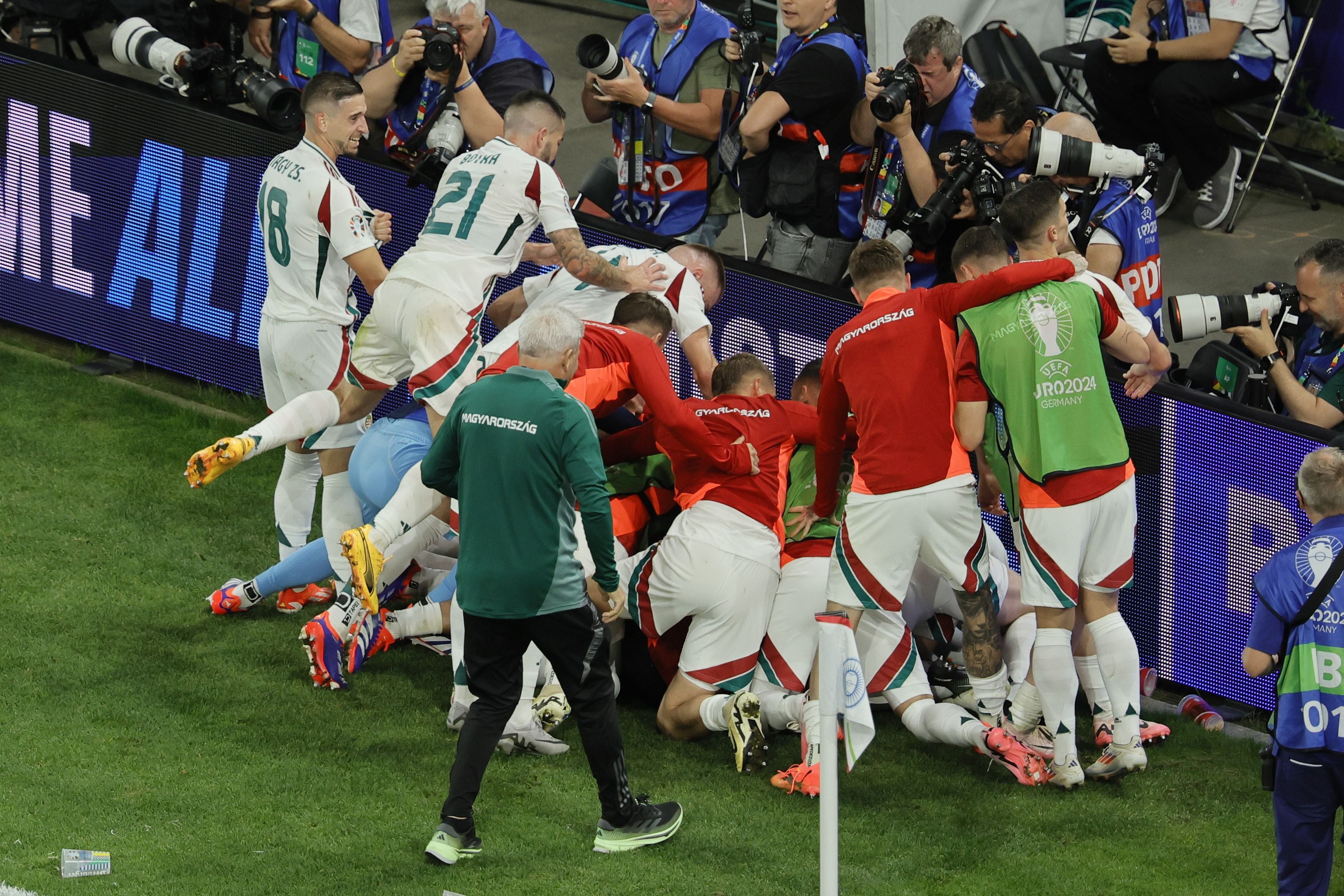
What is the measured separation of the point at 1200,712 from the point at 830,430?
1871 mm

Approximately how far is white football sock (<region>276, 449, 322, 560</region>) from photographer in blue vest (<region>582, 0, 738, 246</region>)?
84.3 inches

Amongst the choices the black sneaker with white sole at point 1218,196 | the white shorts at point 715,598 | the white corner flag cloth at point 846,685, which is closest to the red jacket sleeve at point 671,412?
the white shorts at point 715,598

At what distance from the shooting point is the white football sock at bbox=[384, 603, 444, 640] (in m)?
6.70

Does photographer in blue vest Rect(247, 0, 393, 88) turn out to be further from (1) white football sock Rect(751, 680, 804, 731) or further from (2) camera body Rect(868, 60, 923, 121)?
(1) white football sock Rect(751, 680, 804, 731)

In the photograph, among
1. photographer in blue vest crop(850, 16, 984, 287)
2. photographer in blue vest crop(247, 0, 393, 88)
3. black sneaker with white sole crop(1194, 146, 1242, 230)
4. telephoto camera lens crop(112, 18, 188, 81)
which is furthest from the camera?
black sneaker with white sole crop(1194, 146, 1242, 230)

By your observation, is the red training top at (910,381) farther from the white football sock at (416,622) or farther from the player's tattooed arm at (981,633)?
the white football sock at (416,622)

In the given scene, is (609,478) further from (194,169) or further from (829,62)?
(194,169)

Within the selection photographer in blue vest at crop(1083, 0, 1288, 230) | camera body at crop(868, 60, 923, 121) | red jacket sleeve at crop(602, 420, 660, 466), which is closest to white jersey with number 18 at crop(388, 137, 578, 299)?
red jacket sleeve at crop(602, 420, 660, 466)

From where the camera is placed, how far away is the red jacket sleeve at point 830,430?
5891 millimetres

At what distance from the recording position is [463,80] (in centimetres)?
789

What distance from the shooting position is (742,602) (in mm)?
6035

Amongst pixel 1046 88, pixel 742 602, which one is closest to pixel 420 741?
pixel 742 602

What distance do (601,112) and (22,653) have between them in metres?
3.92

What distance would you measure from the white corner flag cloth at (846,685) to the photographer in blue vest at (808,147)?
10.7 feet
